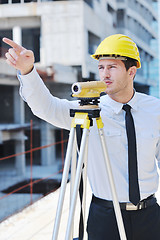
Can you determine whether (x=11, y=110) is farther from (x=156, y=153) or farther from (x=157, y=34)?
(x=156, y=153)

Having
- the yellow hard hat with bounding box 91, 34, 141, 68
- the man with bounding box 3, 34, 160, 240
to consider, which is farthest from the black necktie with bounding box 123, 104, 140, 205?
the yellow hard hat with bounding box 91, 34, 141, 68

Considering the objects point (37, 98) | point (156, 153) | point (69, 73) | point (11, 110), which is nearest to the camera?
point (37, 98)

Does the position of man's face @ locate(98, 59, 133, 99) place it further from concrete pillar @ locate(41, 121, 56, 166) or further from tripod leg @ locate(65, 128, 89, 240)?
concrete pillar @ locate(41, 121, 56, 166)

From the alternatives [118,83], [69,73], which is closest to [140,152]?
[118,83]

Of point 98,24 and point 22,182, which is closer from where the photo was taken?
point 98,24

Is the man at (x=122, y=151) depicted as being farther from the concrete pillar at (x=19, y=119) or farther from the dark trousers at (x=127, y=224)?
the concrete pillar at (x=19, y=119)

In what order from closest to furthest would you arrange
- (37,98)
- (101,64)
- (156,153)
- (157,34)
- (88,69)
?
(37,98) < (101,64) < (156,153) < (88,69) < (157,34)

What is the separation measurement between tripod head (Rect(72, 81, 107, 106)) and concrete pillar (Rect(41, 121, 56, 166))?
23122 millimetres

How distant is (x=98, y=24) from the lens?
1867 cm

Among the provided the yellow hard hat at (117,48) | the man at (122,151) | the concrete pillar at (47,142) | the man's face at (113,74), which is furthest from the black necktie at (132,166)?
the concrete pillar at (47,142)

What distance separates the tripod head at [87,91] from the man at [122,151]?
0.16 m

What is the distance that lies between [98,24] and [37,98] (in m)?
Answer: 18.1

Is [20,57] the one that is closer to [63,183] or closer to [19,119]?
[63,183]

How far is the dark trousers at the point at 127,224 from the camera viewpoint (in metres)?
1.29
